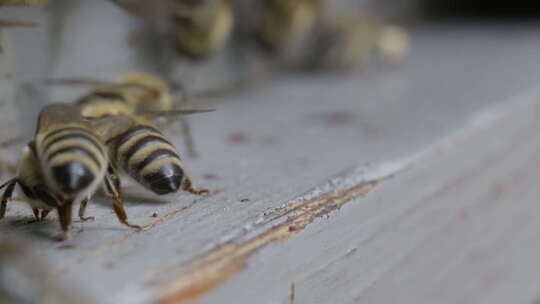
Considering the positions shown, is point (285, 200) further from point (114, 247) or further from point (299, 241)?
point (114, 247)

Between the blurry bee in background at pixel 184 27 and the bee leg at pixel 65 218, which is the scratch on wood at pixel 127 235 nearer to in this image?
the bee leg at pixel 65 218

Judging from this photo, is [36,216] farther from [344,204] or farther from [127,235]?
[344,204]

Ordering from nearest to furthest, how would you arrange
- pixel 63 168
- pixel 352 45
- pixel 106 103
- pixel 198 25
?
pixel 63 168 → pixel 106 103 → pixel 198 25 → pixel 352 45

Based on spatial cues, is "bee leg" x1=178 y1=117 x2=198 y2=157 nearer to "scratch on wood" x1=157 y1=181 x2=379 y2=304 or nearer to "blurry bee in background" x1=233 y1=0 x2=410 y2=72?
"scratch on wood" x1=157 y1=181 x2=379 y2=304

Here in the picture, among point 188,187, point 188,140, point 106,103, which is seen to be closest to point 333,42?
point 188,140

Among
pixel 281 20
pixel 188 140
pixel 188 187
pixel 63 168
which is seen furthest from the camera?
pixel 281 20

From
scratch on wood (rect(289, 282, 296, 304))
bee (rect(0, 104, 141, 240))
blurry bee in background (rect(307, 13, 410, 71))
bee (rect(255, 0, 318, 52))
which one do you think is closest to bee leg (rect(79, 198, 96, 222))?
bee (rect(0, 104, 141, 240))
